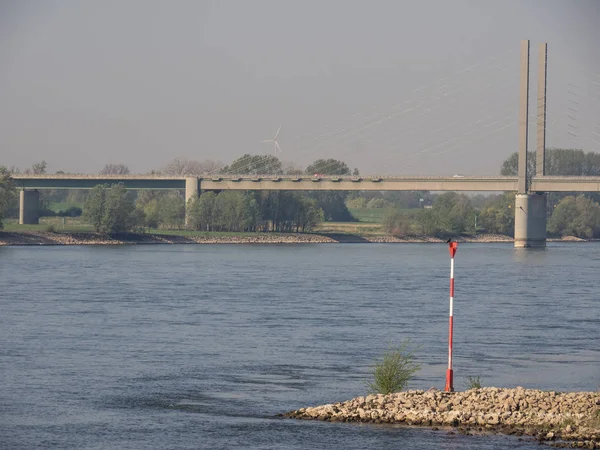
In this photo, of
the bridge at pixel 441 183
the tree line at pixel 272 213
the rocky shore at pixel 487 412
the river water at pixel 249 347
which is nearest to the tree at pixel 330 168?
the tree line at pixel 272 213

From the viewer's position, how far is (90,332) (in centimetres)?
3422

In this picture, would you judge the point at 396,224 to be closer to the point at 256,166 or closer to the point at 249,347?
the point at 256,166

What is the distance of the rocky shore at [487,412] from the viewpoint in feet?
62.6

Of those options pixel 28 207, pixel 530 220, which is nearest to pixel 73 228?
pixel 28 207

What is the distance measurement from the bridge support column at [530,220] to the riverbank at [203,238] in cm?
2161

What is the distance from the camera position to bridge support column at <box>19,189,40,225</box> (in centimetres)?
12462

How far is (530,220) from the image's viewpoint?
111 meters

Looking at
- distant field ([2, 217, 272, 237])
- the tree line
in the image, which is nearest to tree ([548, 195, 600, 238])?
the tree line

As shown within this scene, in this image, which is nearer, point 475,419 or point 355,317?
point 475,419

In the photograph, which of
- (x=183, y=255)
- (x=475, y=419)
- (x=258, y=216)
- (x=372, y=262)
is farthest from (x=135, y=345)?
(x=258, y=216)

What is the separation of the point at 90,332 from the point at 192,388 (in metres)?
10.8

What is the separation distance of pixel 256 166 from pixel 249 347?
410ft

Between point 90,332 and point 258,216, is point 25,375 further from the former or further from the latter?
point 258,216

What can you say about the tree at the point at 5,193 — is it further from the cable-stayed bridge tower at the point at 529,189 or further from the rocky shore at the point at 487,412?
the rocky shore at the point at 487,412
